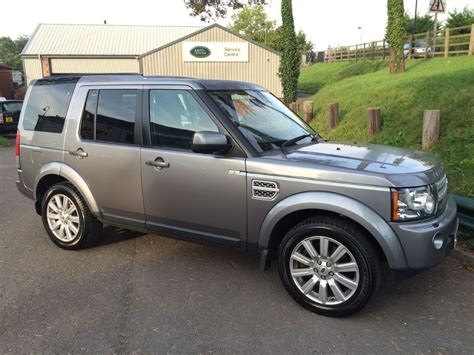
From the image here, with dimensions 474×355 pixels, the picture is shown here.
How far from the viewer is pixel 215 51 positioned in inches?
1272

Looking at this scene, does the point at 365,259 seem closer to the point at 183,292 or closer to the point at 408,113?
the point at 183,292

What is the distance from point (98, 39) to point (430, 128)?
111ft

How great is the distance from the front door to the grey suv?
1cm

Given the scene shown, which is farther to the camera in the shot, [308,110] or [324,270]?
[308,110]

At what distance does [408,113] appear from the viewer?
9.25 m

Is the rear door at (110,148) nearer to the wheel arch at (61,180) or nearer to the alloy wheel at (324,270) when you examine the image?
the wheel arch at (61,180)

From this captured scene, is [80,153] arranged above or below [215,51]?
below

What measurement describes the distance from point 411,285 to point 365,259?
3.36 ft

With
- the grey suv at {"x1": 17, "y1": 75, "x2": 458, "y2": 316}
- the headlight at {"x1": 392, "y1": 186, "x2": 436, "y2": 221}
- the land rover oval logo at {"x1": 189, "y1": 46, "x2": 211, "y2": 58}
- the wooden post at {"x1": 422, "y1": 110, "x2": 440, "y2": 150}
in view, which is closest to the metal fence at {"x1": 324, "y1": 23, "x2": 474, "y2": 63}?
the land rover oval logo at {"x1": 189, "y1": 46, "x2": 211, "y2": 58}

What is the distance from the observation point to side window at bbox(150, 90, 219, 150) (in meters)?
3.94

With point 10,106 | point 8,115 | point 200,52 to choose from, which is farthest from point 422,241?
point 200,52

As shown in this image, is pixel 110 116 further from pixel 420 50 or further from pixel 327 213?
pixel 420 50

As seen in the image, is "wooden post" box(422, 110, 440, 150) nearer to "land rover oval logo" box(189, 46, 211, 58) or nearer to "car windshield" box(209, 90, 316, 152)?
"car windshield" box(209, 90, 316, 152)

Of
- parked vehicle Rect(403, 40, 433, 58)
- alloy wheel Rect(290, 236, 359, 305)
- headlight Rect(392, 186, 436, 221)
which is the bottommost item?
alloy wheel Rect(290, 236, 359, 305)
